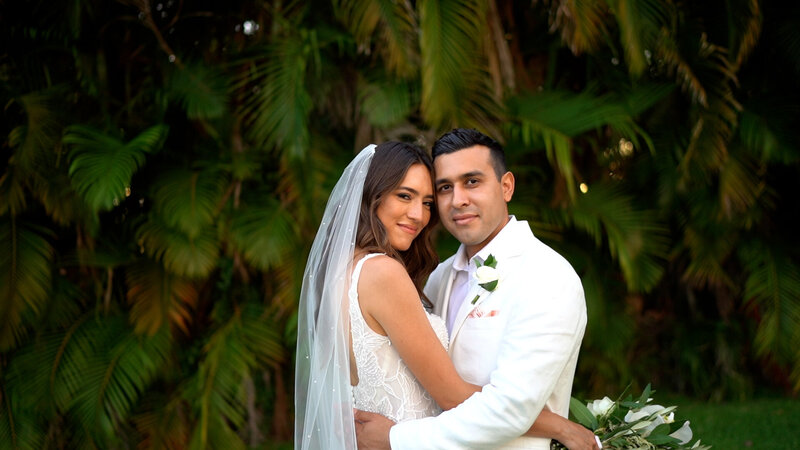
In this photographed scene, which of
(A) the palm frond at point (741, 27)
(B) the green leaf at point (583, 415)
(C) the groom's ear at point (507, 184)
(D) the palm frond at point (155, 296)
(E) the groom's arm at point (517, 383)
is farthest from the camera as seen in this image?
(A) the palm frond at point (741, 27)

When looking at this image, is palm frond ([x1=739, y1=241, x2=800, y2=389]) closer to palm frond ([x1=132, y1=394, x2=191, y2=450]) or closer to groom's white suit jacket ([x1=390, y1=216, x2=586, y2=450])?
groom's white suit jacket ([x1=390, y1=216, x2=586, y2=450])

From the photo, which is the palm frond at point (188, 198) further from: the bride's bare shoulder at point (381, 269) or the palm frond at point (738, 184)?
the palm frond at point (738, 184)

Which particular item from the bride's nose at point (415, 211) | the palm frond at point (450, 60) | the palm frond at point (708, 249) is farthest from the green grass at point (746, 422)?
the bride's nose at point (415, 211)

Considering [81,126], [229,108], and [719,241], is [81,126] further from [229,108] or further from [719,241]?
[719,241]

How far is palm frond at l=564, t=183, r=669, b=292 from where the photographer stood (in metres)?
5.90

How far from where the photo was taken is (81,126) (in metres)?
5.39

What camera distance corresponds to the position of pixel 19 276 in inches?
220

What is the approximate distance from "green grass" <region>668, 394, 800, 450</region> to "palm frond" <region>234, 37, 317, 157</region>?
13.3ft

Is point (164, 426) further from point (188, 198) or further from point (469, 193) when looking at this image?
point (469, 193)

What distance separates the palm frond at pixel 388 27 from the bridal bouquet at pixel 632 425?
3011 mm

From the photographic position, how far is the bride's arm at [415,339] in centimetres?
273

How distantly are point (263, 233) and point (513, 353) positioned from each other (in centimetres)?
328

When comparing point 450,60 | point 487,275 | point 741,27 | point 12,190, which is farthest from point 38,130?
point 741,27

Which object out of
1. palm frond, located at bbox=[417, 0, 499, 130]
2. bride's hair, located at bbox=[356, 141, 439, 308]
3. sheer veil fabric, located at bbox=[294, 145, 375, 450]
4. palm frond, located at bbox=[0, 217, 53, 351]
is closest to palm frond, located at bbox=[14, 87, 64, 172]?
palm frond, located at bbox=[0, 217, 53, 351]
